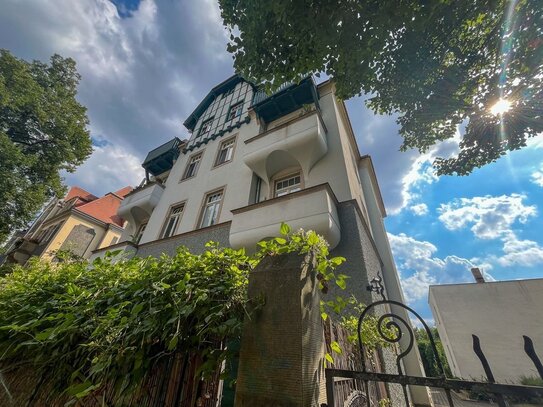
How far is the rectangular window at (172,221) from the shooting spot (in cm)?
1085

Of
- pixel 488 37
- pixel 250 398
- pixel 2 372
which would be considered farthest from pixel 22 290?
→ pixel 488 37

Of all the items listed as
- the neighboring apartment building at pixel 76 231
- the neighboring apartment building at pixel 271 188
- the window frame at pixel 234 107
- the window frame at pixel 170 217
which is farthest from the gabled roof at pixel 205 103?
the neighboring apartment building at pixel 76 231

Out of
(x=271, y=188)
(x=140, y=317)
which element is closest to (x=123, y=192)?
(x=271, y=188)

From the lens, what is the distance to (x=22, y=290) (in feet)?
9.30

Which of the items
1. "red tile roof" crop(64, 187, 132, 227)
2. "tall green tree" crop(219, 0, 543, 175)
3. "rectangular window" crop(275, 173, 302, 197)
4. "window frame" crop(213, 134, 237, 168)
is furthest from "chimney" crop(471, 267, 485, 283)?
"red tile roof" crop(64, 187, 132, 227)

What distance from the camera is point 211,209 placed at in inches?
399

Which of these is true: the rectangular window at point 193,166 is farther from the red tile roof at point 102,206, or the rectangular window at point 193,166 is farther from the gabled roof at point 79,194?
the gabled roof at point 79,194

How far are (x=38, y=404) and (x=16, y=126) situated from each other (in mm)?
19696

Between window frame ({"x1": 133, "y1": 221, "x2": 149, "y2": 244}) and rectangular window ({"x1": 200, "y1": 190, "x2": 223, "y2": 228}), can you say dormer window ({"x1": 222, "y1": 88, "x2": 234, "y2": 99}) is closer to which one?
rectangular window ({"x1": 200, "y1": 190, "x2": 223, "y2": 228})

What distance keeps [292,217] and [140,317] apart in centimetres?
447

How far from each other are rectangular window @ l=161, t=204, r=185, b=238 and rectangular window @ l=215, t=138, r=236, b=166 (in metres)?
3.06

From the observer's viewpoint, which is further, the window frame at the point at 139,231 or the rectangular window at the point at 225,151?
the window frame at the point at 139,231

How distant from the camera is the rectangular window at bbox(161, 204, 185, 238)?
10.9 m

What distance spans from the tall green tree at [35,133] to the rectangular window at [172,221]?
9710 mm
